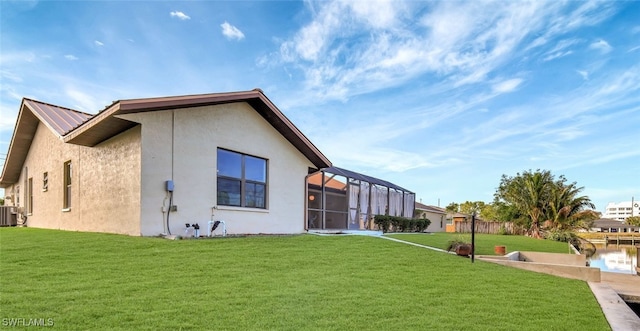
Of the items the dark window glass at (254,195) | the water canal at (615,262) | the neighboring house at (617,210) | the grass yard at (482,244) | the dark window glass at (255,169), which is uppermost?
the dark window glass at (255,169)

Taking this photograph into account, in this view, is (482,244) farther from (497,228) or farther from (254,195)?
(497,228)

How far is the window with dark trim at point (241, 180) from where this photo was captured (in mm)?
12270

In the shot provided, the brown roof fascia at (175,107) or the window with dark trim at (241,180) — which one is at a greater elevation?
the brown roof fascia at (175,107)

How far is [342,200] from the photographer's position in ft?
67.6

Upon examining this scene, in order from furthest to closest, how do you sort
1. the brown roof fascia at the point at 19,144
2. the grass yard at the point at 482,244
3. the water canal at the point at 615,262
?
the water canal at the point at 615,262, the brown roof fascia at the point at 19,144, the grass yard at the point at 482,244

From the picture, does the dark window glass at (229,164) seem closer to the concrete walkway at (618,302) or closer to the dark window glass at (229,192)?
the dark window glass at (229,192)

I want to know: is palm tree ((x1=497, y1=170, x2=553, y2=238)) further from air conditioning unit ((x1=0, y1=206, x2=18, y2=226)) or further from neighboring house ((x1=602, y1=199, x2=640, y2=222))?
neighboring house ((x1=602, y1=199, x2=640, y2=222))

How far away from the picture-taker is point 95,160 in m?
11.7

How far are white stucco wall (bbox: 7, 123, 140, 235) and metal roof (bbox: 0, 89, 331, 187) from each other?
577 mm

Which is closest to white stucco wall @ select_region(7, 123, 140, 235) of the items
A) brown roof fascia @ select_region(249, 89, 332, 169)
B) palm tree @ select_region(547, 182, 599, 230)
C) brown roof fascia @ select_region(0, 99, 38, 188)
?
brown roof fascia @ select_region(0, 99, 38, 188)

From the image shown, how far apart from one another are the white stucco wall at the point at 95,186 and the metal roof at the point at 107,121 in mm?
577

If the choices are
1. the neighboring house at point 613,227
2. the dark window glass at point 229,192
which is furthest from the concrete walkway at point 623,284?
the neighboring house at point 613,227

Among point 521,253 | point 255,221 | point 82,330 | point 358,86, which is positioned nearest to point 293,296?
point 82,330

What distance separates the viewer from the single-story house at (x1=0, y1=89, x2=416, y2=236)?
10.1 metres
